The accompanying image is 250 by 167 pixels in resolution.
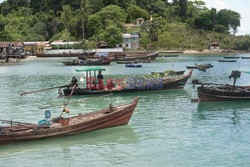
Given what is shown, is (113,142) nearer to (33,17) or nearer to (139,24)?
(139,24)

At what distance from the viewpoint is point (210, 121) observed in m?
25.1

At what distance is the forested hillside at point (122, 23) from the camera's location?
12081cm

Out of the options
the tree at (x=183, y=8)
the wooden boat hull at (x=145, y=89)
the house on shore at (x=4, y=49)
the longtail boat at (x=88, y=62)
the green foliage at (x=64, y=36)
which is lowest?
the wooden boat hull at (x=145, y=89)

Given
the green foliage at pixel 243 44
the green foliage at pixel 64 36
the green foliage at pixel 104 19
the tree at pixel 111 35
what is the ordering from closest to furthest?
the tree at pixel 111 35 → the green foliage at pixel 64 36 → the green foliage at pixel 104 19 → the green foliage at pixel 243 44

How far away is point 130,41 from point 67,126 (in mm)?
98839

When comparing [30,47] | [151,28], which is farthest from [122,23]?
[30,47]

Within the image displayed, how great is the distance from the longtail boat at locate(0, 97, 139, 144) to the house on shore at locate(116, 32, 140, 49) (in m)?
94.6

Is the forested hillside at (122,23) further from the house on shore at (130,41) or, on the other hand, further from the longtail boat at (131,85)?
the longtail boat at (131,85)

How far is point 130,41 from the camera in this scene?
117938 millimetres

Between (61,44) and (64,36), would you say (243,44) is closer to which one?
(64,36)

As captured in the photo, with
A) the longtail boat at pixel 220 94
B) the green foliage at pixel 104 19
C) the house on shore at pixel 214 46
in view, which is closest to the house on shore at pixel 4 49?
the green foliage at pixel 104 19

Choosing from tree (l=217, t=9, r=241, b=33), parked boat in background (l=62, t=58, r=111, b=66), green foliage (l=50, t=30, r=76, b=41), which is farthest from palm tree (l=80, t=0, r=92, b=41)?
tree (l=217, t=9, r=241, b=33)

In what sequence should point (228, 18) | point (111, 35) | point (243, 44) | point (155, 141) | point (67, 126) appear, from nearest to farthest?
point (67, 126)
point (155, 141)
point (111, 35)
point (243, 44)
point (228, 18)

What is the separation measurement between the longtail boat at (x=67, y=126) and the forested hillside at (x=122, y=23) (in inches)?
3553
